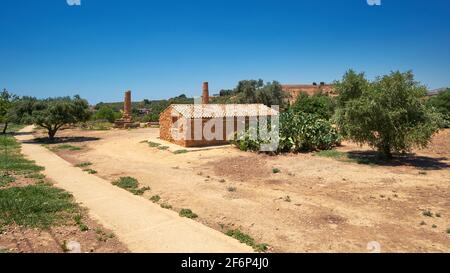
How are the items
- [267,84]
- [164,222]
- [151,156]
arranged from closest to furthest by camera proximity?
[164,222], [151,156], [267,84]

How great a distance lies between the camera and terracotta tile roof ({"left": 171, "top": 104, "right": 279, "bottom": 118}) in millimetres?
22245

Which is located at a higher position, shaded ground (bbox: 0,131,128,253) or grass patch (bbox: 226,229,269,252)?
shaded ground (bbox: 0,131,128,253)

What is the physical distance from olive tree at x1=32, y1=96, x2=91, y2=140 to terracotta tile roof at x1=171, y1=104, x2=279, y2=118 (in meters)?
9.53

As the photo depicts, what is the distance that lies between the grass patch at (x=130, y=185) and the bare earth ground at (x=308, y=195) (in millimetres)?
371

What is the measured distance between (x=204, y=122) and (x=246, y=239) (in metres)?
15.9

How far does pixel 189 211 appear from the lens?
327 inches

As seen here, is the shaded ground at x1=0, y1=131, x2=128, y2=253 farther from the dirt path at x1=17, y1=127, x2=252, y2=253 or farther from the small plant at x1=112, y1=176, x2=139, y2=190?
the small plant at x1=112, y1=176, x2=139, y2=190

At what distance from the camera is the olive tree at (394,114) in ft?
47.4

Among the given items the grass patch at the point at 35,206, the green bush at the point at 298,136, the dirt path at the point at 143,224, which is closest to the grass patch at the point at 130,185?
the dirt path at the point at 143,224

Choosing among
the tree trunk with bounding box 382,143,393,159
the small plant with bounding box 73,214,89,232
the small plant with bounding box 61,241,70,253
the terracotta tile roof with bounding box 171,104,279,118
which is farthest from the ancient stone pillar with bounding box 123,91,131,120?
the small plant with bounding box 61,241,70,253

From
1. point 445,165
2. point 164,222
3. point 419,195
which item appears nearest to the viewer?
point 164,222

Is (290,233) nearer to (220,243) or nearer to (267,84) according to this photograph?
(220,243)

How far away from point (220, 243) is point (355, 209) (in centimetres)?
425
